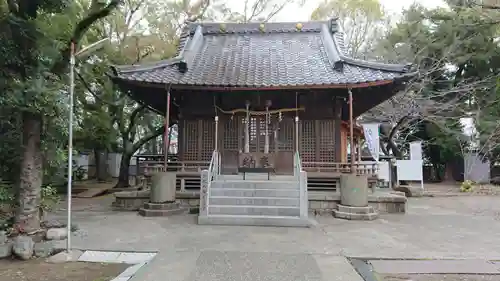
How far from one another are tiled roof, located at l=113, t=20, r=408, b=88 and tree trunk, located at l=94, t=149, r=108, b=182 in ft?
43.6

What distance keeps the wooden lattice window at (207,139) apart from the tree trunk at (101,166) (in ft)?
47.7

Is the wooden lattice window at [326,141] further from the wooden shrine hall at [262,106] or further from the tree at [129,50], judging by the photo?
the tree at [129,50]

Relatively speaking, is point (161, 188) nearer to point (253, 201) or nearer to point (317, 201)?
point (253, 201)

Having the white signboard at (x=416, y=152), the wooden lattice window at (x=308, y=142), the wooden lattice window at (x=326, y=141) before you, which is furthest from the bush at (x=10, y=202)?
the white signboard at (x=416, y=152)

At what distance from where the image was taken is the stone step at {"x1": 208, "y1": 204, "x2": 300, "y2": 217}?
28.2 ft

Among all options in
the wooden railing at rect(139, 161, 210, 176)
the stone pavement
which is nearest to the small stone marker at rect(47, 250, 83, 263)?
the stone pavement

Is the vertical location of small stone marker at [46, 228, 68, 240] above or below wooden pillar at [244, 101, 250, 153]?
below

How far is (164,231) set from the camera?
299 inches

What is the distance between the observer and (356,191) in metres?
9.68

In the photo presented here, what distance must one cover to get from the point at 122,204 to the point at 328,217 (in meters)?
6.46

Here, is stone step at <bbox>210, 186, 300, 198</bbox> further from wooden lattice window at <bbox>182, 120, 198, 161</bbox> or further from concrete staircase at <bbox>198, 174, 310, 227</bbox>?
wooden lattice window at <bbox>182, 120, 198, 161</bbox>

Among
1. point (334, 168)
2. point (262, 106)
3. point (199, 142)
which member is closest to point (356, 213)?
point (334, 168)

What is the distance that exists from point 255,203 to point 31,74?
5746 millimetres

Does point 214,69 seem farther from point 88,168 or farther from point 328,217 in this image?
point 88,168
